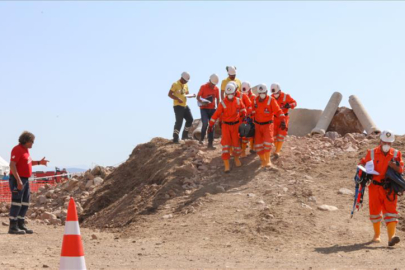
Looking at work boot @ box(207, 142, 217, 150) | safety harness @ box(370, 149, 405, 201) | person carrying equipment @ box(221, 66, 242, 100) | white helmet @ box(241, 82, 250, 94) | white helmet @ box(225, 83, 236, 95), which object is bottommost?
safety harness @ box(370, 149, 405, 201)

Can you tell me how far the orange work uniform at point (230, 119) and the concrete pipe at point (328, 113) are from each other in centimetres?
526

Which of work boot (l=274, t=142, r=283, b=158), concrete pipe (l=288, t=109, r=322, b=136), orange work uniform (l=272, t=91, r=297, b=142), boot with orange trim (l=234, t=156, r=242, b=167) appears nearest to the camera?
boot with orange trim (l=234, t=156, r=242, b=167)

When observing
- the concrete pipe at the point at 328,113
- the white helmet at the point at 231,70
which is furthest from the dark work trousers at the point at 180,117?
the concrete pipe at the point at 328,113

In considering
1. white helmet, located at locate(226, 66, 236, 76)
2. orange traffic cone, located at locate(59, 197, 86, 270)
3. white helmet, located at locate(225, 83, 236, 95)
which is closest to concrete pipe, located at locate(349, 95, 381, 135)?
white helmet, located at locate(226, 66, 236, 76)

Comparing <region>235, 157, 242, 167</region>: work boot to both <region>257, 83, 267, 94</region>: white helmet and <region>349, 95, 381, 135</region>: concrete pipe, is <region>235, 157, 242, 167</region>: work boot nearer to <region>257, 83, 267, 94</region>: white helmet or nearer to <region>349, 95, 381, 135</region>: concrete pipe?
<region>257, 83, 267, 94</region>: white helmet

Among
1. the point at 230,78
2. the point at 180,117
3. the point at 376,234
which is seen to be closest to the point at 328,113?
the point at 230,78

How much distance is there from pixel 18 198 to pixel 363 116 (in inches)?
432

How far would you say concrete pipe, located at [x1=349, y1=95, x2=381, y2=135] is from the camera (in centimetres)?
1941

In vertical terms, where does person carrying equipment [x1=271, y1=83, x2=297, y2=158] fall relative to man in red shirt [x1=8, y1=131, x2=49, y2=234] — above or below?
above

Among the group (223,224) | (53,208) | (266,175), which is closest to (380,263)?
(223,224)

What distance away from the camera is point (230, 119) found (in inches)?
575

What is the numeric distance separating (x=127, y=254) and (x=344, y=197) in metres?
5.32

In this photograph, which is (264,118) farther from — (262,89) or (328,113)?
(328,113)

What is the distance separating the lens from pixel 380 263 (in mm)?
9641
